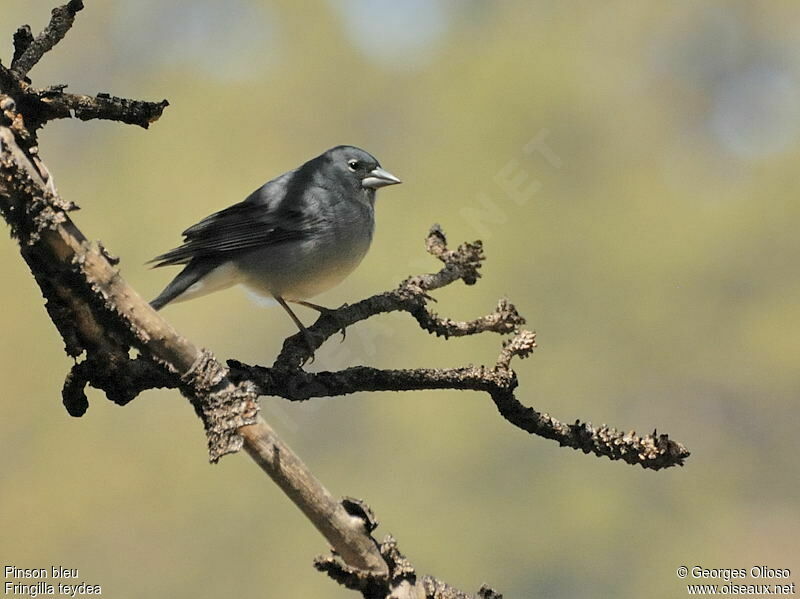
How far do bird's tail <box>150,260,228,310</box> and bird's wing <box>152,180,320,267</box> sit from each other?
6cm

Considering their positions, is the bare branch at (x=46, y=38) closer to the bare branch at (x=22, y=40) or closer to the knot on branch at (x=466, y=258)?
the bare branch at (x=22, y=40)

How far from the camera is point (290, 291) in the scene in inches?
168

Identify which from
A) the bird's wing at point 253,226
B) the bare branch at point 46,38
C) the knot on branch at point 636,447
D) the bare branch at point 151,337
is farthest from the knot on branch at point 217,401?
the bird's wing at point 253,226

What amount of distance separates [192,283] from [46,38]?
2210 mm

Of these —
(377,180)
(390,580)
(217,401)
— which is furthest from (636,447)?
(377,180)

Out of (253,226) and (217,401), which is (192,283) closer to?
(253,226)

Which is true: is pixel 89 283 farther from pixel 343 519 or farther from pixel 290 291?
pixel 290 291

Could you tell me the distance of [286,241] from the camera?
14.2 ft

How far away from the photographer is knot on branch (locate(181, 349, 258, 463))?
1.35 metres

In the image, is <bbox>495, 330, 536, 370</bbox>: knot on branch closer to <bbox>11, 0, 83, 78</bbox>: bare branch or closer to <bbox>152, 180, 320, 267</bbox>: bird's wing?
<bbox>11, 0, 83, 78</bbox>: bare branch

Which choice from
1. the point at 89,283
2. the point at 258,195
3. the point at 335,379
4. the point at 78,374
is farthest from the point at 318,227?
the point at 89,283

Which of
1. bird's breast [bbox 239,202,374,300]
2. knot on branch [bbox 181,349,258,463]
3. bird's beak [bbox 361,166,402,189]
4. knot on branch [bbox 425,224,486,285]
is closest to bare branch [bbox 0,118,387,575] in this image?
knot on branch [bbox 181,349,258,463]

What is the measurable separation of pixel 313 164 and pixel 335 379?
2.87 metres

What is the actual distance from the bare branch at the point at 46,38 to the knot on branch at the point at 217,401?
0.69 metres
